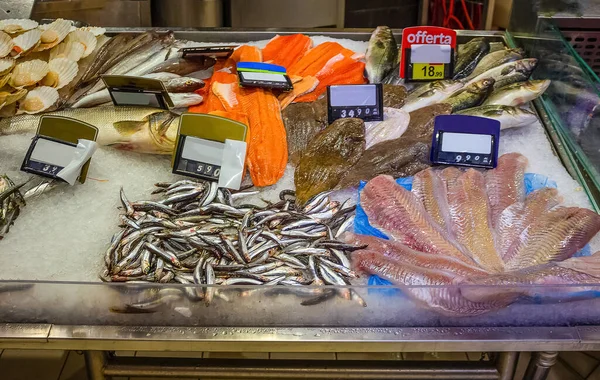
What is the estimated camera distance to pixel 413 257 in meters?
1.79

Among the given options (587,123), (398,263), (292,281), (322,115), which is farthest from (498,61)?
(292,281)

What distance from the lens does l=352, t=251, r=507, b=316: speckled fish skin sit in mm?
1547

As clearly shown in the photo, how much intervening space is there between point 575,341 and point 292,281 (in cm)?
84

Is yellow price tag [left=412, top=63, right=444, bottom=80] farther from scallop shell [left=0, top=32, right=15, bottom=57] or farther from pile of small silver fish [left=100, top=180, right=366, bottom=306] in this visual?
scallop shell [left=0, top=32, right=15, bottom=57]

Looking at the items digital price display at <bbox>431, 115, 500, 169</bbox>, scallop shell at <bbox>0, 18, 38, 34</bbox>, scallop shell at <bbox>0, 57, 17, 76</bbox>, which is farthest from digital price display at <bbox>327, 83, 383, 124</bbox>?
scallop shell at <bbox>0, 18, 38, 34</bbox>

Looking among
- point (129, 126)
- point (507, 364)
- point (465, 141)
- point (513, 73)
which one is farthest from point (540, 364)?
point (129, 126)

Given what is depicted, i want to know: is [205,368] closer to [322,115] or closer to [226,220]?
[226,220]

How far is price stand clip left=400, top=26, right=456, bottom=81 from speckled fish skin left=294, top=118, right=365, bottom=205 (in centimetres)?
62

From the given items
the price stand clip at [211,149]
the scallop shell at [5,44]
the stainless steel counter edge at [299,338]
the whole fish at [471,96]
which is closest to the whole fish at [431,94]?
the whole fish at [471,96]

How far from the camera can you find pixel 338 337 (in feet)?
5.30

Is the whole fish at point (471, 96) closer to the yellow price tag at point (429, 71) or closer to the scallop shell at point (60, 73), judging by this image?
the yellow price tag at point (429, 71)

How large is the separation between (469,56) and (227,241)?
5.92 ft

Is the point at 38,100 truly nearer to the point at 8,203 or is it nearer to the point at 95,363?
the point at 8,203

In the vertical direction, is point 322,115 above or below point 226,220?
above
